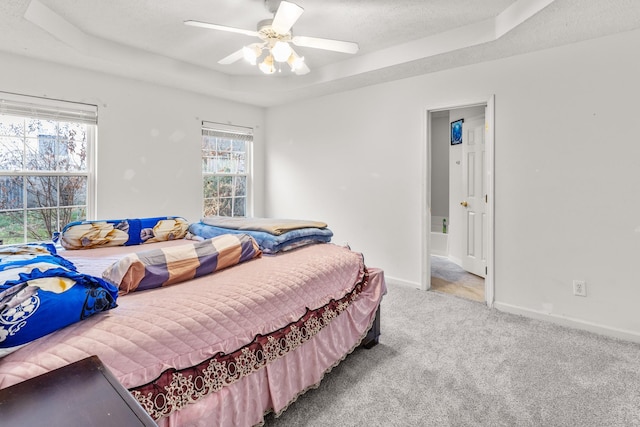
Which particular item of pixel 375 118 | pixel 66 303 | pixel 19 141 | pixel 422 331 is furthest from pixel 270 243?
pixel 19 141

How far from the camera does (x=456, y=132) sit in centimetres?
483

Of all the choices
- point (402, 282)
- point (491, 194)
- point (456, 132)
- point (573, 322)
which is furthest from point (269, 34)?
point (456, 132)

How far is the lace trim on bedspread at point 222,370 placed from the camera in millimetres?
1095

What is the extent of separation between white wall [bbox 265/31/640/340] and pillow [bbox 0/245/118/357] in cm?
295

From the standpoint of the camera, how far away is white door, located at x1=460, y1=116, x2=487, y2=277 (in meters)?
3.89

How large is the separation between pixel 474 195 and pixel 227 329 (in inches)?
144

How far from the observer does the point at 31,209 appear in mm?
2938

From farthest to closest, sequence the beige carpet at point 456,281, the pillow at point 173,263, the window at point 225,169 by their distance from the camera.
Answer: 1. the window at point 225,169
2. the beige carpet at point 456,281
3. the pillow at point 173,263

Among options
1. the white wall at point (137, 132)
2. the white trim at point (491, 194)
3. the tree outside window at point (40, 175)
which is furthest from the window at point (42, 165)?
the white trim at point (491, 194)

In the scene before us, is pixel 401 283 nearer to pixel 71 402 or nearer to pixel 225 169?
pixel 225 169

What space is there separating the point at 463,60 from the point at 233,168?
3.06m

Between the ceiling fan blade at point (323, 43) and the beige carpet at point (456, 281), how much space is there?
2.55 metres

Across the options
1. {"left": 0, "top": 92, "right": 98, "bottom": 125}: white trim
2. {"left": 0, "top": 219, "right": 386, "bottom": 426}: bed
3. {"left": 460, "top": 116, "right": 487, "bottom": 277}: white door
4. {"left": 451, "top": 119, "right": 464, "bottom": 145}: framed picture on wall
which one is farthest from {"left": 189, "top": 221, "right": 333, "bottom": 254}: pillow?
{"left": 451, "top": 119, "right": 464, "bottom": 145}: framed picture on wall

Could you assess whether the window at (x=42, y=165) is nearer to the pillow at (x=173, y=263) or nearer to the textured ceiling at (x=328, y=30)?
the textured ceiling at (x=328, y=30)
